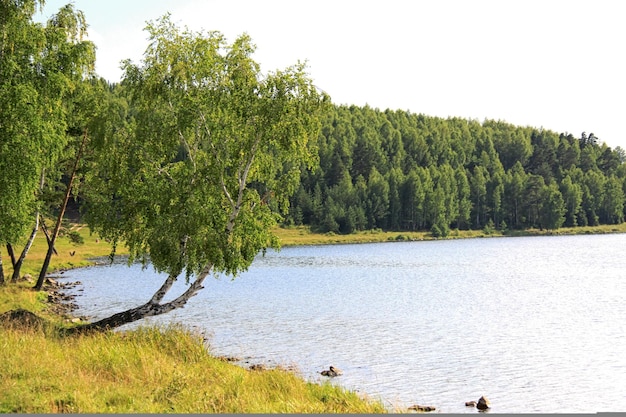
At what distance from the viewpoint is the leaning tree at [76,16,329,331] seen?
1054 inches

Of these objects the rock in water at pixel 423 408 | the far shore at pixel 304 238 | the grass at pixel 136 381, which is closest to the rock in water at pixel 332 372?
the grass at pixel 136 381

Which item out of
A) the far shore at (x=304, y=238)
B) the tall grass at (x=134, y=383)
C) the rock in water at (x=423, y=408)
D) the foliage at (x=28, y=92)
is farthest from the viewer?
the far shore at (x=304, y=238)

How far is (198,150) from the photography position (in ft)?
92.1

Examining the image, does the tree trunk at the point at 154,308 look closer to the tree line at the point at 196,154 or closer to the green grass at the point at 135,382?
the tree line at the point at 196,154

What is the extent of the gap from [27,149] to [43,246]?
8362 cm

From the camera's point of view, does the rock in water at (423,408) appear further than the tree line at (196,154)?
No

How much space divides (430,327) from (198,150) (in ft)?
66.0

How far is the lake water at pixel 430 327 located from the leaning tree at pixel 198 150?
6.56m

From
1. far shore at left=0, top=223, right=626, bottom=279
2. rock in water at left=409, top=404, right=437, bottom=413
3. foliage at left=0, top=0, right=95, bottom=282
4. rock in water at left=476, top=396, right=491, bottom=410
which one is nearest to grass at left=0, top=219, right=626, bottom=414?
rock in water at left=409, top=404, right=437, bottom=413

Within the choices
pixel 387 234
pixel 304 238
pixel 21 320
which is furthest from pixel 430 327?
pixel 387 234

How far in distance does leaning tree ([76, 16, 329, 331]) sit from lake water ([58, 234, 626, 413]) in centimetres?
656

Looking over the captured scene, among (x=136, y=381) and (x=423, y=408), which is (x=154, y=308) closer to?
(x=136, y=381)

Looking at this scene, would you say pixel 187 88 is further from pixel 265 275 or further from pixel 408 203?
pixel 408 203

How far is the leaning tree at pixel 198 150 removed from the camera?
2677cm
